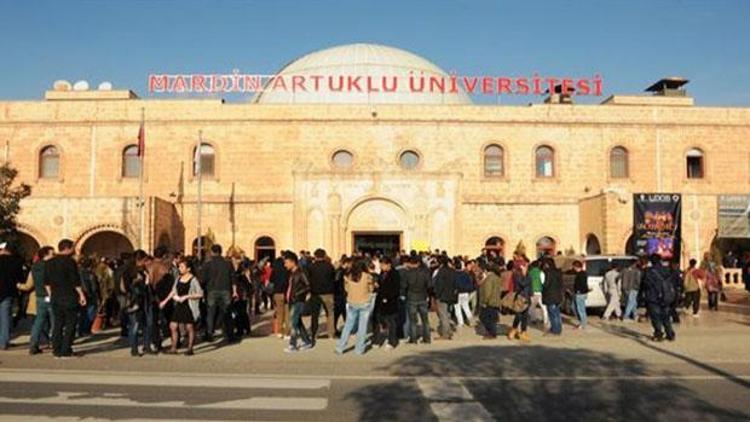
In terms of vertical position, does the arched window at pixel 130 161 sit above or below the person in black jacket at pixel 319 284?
above

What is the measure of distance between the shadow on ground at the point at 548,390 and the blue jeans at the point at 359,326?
3.49 ft

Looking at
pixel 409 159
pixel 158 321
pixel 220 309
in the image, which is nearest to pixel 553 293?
pixel 220 309

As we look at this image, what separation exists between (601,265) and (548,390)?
13.3 metres

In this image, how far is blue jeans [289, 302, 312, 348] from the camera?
14.0 metres

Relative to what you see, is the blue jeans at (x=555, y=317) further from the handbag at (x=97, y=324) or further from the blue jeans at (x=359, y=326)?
the handbag at (x=97, y=324)

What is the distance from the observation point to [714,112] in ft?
122

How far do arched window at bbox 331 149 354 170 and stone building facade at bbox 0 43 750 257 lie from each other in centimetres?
6

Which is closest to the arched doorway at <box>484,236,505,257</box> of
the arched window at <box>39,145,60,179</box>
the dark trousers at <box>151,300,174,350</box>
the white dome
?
the white dome

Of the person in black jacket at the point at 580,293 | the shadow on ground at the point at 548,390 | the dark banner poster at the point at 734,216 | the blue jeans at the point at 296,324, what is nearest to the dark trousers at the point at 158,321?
the blue jeans at the point at 296,324

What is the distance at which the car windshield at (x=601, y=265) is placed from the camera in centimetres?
2219

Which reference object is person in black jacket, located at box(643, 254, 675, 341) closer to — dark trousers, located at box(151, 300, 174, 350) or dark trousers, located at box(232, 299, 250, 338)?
dark trousers, located at box(232, 299, 250, 338)

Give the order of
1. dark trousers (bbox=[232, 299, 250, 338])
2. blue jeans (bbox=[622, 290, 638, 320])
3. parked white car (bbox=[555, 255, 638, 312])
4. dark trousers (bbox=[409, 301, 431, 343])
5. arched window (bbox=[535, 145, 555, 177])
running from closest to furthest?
dark trousers (bbox=[409, 301, 431, 343]) → dark trousers (bbox=[232, 299, 250, 338]) → blue jeans (bbox=[622, 290, 638, 320]) → parked white car (bbox=[555, 255, 638, 312]) → arched window (bbox=[535, 145, 555, 177])

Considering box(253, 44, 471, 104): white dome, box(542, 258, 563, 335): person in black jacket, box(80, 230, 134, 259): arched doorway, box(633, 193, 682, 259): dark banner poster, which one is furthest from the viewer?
box(253, 44, 471, 104): white dome

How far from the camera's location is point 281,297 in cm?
1600
